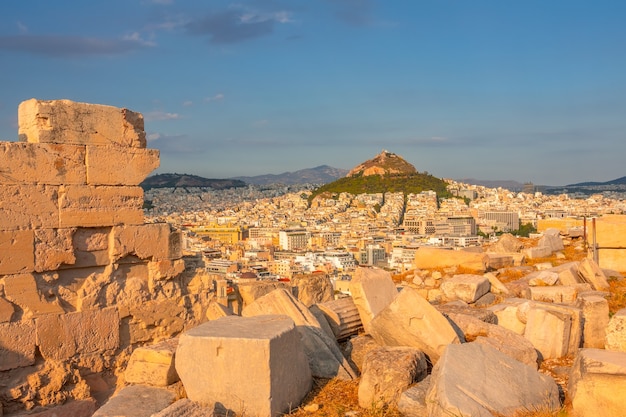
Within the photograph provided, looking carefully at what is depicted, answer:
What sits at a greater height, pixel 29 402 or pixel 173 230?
pixel 173 230

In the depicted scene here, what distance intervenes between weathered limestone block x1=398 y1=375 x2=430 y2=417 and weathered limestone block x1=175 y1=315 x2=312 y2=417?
32.3 inches

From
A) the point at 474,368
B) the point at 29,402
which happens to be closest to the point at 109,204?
the point at 29,402

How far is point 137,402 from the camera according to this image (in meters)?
4.48

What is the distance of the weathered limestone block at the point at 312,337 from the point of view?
518 cm

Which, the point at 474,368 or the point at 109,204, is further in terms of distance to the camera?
the point at 109,204

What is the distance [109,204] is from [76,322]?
1159 millimetres

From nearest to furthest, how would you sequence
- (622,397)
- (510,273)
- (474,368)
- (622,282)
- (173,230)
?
(622,397), (474,368), (173,230), (622,282), (510,273)

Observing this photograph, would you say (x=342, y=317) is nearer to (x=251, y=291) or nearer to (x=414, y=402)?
(x=251, y=291)

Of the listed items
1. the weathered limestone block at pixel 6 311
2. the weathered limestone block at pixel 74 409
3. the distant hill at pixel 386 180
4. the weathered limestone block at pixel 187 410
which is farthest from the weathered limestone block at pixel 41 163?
the distant hill at pixel 386 180

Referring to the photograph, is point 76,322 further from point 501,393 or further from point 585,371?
point 585,371

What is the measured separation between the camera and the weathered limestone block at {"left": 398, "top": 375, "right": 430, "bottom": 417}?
4.21 m

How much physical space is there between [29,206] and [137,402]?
6.90 ft

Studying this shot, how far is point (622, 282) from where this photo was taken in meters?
9.36

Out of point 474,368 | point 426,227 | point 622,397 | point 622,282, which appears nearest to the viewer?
point 622,397
